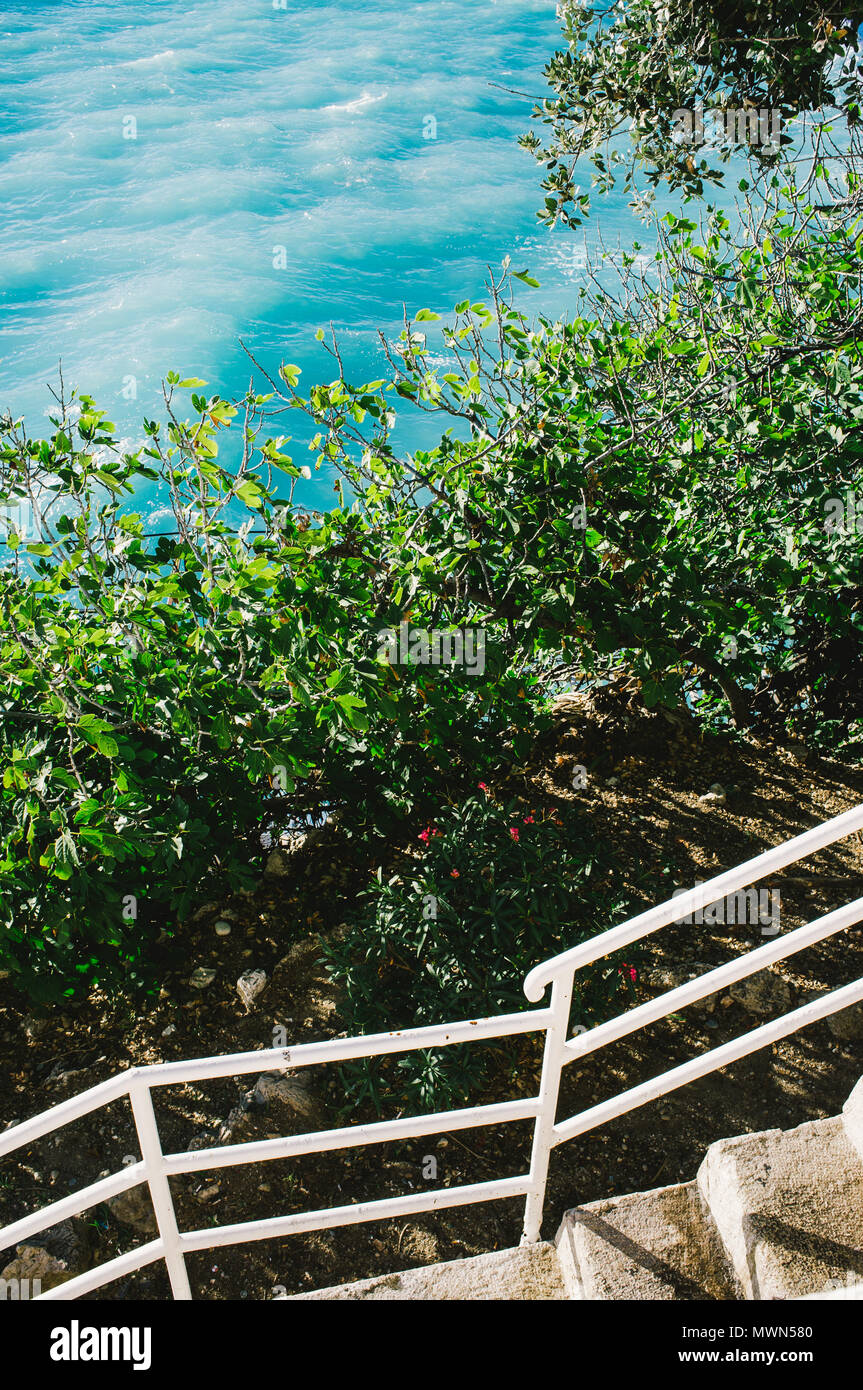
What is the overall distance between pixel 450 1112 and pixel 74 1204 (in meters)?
0.93

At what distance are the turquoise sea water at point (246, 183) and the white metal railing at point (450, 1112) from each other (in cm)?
1121

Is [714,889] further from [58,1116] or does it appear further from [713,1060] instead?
[58,1116]

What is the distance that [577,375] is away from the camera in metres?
4.08

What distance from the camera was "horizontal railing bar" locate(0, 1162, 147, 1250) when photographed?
2439 millimetres

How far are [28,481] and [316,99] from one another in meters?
20.0

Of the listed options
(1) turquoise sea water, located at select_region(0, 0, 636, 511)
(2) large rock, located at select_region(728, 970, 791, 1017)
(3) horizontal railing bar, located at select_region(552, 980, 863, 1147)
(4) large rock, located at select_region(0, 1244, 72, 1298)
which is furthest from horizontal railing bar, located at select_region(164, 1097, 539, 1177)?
(1) turquoise sea water, located at select_region(0, 0, 636, 511)

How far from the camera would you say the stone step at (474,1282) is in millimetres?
2689

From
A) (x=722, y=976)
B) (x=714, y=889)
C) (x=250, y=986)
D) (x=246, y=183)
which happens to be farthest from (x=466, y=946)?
(x=246, y=183)

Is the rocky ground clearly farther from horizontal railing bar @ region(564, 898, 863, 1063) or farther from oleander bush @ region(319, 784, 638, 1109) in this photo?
horizontal railing bar @ region(564, 898, 863, 1063)

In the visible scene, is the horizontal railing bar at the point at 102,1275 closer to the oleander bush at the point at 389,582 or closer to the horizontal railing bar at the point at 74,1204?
the horizontal railing bar at the point at 74,1204

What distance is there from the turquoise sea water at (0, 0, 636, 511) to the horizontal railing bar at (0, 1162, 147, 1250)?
11330 mm

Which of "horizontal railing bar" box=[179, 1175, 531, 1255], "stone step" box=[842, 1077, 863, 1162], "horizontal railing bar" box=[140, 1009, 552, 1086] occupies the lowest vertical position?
"horizontal railing bar" box=[179, 1175, 531, 1255]

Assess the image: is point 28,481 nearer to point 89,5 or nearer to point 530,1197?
point 530,1197
